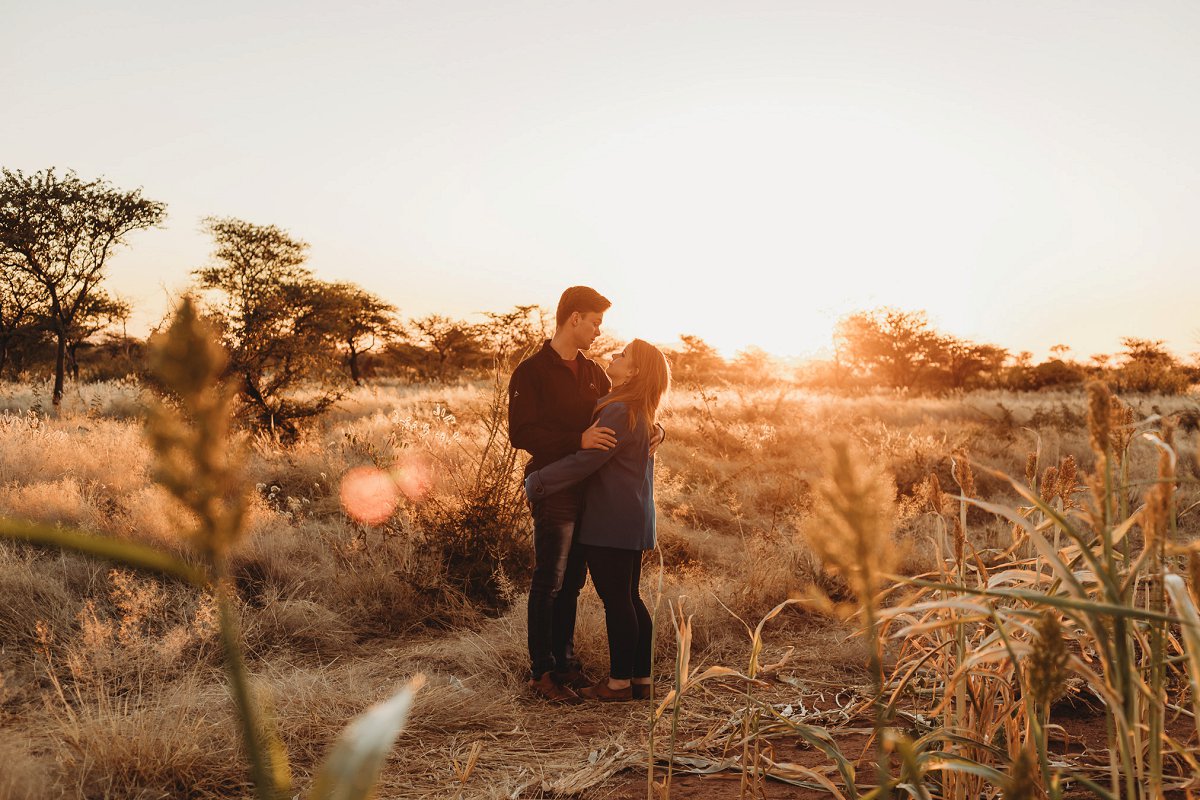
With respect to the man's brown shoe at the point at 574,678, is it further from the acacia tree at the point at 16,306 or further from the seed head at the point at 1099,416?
the acacia tree at the point at 16,306

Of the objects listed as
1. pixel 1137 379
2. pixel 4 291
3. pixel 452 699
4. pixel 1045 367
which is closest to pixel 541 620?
pixel 452 699

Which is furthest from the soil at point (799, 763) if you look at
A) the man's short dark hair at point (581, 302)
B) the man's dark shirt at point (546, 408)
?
the man's short dark hair at point (581, 302)

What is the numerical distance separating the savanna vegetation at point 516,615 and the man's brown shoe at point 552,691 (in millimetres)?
74

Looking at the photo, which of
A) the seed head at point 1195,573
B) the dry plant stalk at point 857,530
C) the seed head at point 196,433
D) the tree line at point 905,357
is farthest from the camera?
the tree line at point 905,357

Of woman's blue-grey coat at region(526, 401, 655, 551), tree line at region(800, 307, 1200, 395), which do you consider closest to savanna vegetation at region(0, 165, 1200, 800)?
woman's blue-grey coat at region(526, 401, 655, 551)

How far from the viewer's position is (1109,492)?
883 mm

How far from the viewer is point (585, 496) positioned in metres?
4.28

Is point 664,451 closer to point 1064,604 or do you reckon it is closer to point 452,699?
point 452,699

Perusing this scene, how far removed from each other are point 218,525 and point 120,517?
6539mm

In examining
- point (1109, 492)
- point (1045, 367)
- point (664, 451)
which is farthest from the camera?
point (1045, 367)

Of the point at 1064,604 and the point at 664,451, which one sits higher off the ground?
the point at 1064,604

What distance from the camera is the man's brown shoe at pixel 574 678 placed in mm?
4125

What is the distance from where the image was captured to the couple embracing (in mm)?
4105

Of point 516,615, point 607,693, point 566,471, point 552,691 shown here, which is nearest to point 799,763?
point 607,693
